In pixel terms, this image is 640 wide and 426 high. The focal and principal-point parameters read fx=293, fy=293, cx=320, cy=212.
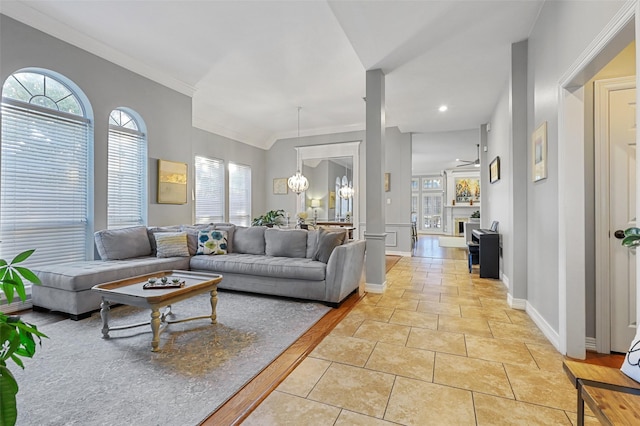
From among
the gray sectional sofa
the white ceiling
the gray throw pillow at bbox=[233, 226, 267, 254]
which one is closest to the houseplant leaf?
the gray sectional sofa

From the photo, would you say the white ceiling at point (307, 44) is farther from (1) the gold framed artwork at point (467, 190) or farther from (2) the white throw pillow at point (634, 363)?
(1) the gold framed artwork at point (467, 190)

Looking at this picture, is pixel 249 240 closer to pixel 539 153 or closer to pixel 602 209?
pixel 539 153

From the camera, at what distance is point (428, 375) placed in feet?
6.48

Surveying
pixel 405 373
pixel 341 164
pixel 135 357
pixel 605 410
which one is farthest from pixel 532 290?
pixel 341 164

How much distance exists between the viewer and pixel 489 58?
3.64 m

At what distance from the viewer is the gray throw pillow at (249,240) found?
4459 mm

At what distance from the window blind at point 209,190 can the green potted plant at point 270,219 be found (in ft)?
3.02

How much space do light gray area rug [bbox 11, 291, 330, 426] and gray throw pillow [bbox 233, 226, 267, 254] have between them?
1.38 meters

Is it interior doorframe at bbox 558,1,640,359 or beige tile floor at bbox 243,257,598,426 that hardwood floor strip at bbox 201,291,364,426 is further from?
interior doorframe at bbox 558,1,640,359

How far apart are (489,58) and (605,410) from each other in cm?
391

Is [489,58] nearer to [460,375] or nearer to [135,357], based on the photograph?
[460,375]

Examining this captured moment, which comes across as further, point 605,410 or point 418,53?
point 418,53

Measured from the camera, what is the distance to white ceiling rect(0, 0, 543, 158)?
2963mm

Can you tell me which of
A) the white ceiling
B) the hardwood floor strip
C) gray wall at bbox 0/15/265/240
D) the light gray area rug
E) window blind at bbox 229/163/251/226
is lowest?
the hardwood floor strip
